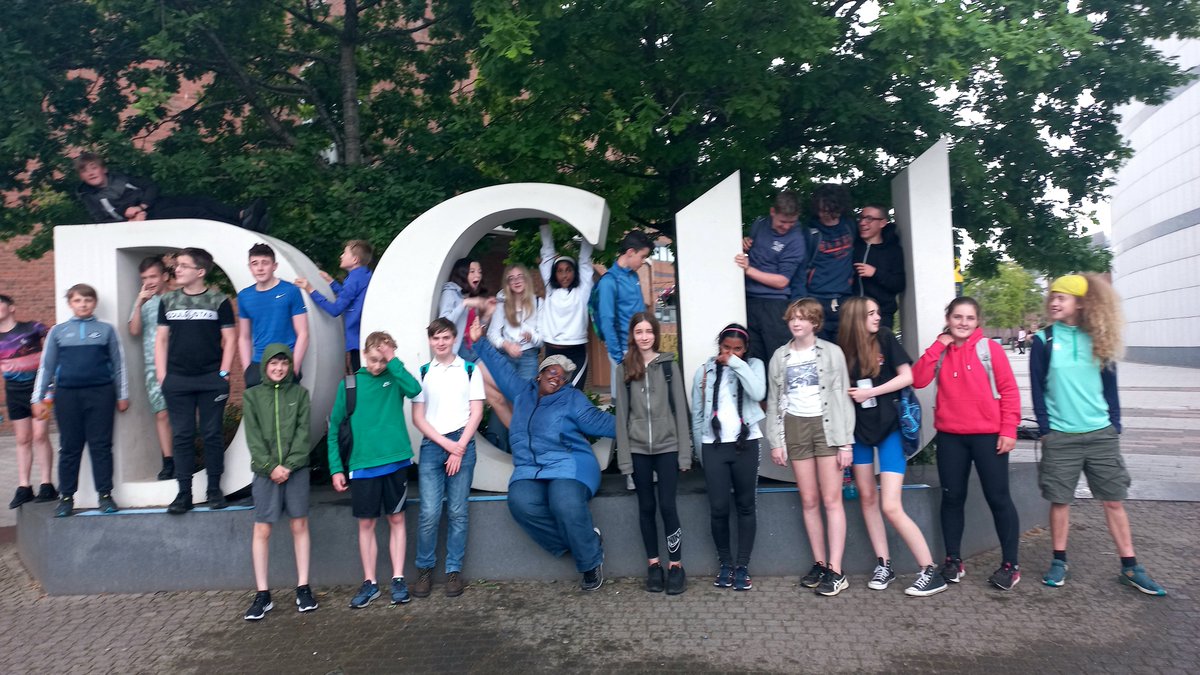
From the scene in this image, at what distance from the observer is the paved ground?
412 cm

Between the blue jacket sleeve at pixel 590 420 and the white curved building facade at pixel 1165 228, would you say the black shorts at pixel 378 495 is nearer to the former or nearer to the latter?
the blue jacket sleeve at pixel 590 420

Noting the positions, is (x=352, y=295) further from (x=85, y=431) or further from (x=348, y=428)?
(x=85, y=431)

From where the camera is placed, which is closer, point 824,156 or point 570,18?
point 570,18

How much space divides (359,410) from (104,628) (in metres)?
2.12

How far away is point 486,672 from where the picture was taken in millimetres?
4102

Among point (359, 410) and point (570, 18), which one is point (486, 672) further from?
point (570, 18)

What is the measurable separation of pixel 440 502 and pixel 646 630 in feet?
5.32

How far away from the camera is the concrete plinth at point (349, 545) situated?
537cm

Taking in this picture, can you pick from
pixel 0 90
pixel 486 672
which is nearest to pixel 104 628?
pixel 486 672

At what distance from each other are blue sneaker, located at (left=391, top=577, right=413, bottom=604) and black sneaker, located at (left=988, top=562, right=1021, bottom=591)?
3.82m

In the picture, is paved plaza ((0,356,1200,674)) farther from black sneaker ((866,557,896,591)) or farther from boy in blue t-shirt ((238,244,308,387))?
boy in blue t-shirt ((238,244,308,387))

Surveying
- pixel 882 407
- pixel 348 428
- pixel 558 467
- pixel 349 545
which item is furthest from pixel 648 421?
pixel 349 545

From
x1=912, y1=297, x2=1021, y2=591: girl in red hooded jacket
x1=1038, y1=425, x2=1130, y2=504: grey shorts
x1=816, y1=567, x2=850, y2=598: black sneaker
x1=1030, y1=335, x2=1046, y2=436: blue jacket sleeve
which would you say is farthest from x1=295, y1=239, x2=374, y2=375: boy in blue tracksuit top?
x1=1038, y1=425, x2=1130, y2=504: grey shorts

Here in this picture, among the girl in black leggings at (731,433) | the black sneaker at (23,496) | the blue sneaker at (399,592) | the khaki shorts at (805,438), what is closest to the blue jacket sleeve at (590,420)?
the girl in black leggings at (731,433)
